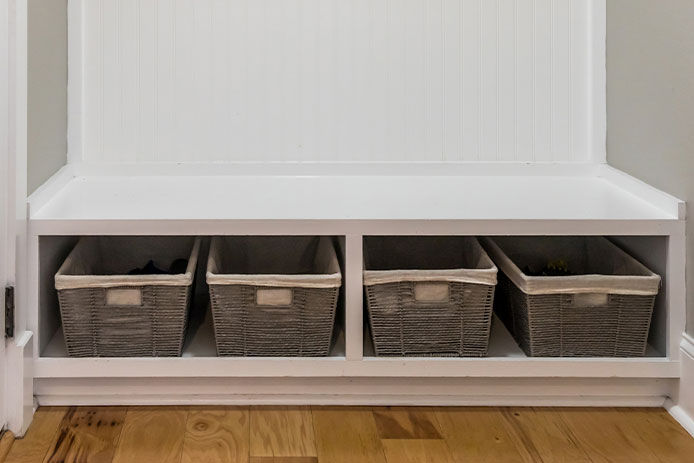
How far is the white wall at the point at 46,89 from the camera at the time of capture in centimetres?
175

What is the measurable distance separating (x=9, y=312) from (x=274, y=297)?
543 millimetres

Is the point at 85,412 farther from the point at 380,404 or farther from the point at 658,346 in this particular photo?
the point at 658,346

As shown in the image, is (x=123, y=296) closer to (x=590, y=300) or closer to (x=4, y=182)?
(x=4, y=182)

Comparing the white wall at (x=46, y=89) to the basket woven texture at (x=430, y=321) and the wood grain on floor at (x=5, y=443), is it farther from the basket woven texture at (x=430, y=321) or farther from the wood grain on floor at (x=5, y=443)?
the basket woven texture at (x=430, y=321)

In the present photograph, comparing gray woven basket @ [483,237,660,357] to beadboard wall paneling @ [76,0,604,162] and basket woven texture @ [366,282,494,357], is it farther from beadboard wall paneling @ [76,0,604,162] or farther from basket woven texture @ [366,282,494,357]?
beadboard wall paneling @ [76,0,604,162]

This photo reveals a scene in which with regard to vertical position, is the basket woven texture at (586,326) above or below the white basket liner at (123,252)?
below

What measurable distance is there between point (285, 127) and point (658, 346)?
1136 mm

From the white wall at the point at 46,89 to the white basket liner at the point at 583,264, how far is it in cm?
111

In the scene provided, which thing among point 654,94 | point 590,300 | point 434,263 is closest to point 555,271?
point 590,300

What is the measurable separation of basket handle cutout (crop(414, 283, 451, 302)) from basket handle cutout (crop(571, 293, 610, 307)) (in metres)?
0.28

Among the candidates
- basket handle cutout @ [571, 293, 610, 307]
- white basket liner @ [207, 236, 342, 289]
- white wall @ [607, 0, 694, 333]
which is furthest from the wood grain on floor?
white wall @ [607, 0, 694, 333]

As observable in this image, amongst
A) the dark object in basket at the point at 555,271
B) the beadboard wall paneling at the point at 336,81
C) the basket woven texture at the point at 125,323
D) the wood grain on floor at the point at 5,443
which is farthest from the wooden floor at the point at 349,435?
the beadboard wall paneling at the point at 336,81

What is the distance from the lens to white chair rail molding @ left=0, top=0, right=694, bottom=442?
167 cm

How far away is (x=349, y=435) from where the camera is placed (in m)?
1.56
